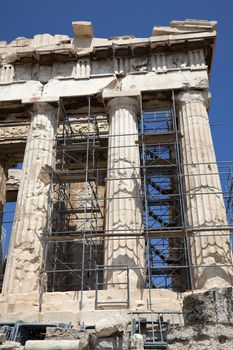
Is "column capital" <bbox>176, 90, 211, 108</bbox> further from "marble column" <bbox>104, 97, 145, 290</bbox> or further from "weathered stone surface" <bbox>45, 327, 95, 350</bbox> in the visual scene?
"weathered stone surface" <bbox>45, 327, 95, 350</bbox>

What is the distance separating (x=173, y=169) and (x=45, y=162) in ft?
18.2

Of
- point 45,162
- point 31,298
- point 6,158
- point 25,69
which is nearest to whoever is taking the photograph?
point 31,298

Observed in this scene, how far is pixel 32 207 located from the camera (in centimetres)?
1477

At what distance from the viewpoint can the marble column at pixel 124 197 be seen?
13.2 metres

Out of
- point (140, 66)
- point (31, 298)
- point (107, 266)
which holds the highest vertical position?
point (140, 66)

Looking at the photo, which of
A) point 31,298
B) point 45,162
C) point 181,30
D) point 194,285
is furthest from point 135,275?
point 181,30

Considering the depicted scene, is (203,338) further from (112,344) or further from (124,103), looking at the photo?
(124,103)

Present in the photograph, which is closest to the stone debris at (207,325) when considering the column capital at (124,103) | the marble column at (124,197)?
the marble column at (124,197)

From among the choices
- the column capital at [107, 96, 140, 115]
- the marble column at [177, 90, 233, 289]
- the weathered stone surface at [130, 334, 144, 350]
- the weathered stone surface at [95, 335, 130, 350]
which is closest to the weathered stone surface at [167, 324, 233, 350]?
the weathered stone surface at [130, 334, 144, 350]

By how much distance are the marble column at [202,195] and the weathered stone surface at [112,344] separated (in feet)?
18.9

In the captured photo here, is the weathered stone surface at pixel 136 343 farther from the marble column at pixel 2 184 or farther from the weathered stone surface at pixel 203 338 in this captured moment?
the marble column at pixel 2 184

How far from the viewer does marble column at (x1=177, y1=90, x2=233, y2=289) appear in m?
12.8

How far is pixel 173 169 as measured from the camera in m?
18.2

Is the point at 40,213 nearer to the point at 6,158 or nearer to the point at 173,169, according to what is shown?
the point at 173,169
